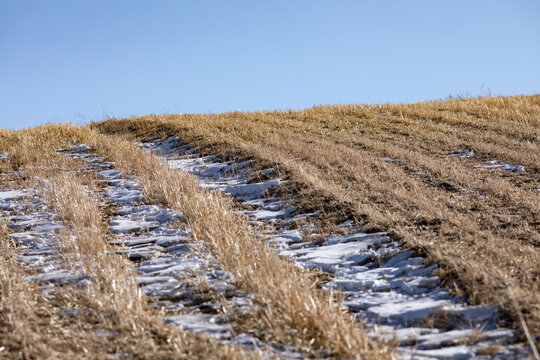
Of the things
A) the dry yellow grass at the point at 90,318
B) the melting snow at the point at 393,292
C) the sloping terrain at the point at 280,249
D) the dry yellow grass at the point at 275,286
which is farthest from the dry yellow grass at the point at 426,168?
the dry yellow grass at the point at 90,318

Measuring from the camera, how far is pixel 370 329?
393cm

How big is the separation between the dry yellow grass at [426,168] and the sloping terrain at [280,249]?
4 centimetres

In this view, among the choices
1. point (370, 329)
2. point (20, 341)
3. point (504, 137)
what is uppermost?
point (504, 137)

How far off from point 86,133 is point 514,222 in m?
12.9

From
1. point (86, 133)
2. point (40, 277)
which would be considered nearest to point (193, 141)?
point (86, 133)

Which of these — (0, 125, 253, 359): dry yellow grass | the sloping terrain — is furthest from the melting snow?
(0, 125, 253, 359): dry yellow grass

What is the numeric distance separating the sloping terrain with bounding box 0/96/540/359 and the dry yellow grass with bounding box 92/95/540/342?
0.12 ft

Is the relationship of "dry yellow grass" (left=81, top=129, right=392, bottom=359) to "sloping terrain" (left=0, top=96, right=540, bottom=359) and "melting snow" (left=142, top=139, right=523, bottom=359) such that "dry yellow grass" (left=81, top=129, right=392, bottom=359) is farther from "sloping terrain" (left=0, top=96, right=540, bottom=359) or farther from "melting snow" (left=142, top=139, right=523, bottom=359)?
"melting snow" (left=142, top=139, right=523, bottom=359)

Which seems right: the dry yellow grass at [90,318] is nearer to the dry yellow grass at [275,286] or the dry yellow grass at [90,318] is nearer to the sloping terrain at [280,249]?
the sloping terrain at [280,249]

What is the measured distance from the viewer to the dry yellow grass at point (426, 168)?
4.87 metres

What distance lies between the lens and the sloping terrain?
12.2 ft

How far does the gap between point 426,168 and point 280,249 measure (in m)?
4.76

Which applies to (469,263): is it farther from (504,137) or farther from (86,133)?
(86,133)

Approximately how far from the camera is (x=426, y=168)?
9672 mm
